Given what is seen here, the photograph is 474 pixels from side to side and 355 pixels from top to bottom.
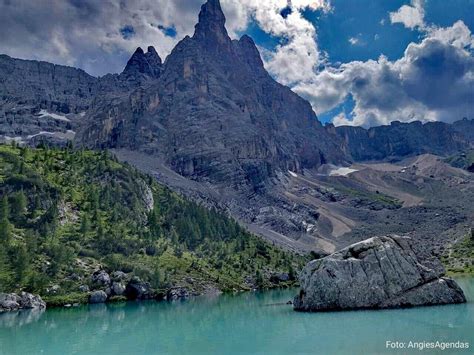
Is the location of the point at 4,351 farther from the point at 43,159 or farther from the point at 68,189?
the point at 43,159

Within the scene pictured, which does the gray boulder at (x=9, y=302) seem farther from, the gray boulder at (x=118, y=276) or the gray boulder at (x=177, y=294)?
the gray boulder at (x=177, y=294)

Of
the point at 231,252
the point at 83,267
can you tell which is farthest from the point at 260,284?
the point at 83,267

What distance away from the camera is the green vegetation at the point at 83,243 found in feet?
384

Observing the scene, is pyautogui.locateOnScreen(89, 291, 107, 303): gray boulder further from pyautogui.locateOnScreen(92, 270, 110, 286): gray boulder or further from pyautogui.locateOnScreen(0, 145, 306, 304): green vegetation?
pyautogui.locateOnScreen(92, 270, 110, 286): gray boulder

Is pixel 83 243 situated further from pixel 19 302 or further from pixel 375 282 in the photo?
pixel 375 282

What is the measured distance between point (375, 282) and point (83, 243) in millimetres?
97323

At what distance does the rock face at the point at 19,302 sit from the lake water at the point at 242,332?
676 inches

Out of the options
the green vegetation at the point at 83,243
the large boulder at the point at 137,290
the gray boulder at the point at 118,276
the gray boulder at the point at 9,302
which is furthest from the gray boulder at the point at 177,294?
the gray boulder at the point at 9,302

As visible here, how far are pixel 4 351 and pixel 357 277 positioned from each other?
50.4 m

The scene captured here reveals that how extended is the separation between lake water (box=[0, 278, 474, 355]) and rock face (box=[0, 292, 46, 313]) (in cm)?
1717

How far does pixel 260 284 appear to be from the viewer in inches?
6147

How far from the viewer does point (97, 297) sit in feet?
377

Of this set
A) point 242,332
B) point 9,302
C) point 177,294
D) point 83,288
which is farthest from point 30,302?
point 242,332

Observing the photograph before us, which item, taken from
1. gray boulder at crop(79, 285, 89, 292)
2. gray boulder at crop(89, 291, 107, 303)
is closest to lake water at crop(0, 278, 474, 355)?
gray boulder at crop(89, 291, 107, 303)
